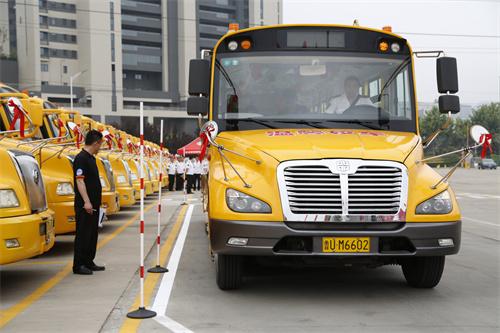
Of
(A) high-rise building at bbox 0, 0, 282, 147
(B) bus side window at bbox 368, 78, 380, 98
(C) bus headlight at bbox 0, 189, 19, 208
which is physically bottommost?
(C) bus headlight at bbox 0, 189, 19, 208

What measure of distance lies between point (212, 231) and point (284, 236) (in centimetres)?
76

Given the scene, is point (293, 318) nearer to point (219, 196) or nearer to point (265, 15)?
point (219, 196)

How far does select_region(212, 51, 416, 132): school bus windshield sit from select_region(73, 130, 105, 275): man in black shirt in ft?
5.80

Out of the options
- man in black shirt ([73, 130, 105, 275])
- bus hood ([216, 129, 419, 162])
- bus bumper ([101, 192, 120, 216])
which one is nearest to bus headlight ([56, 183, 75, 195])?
man in black shirt ([73, 130, 105, 275])

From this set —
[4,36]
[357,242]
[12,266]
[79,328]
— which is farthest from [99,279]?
[4,36]

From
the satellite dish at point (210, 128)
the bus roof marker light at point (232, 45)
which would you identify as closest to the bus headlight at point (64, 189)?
the satellite dish at point (210, 128)

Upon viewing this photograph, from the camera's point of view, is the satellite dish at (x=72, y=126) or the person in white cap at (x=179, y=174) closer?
the satellite dish at (x=72, y=126)

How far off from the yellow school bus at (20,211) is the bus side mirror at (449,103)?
4.85 meters

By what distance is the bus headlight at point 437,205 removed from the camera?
6.10 metres

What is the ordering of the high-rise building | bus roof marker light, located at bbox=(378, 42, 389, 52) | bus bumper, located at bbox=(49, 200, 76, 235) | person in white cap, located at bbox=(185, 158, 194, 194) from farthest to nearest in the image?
the high-rise building, person in white cap, located at bbox=(185, 158, 194, 194), bus bumper, located at bbox=(49, 200, 76, 235), bus roof marker light, located at bbox=(378, 42, 389, 52)

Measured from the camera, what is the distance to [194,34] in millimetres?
109688

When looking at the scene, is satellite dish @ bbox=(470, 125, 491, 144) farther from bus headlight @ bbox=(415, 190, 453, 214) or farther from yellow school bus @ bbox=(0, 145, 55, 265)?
yellow school bus @ bbox=(0, 145, 55, 265)

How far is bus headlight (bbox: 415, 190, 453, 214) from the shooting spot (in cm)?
610

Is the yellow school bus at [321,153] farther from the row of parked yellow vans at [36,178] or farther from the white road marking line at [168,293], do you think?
the row of parked yellow vans at [36,178]
